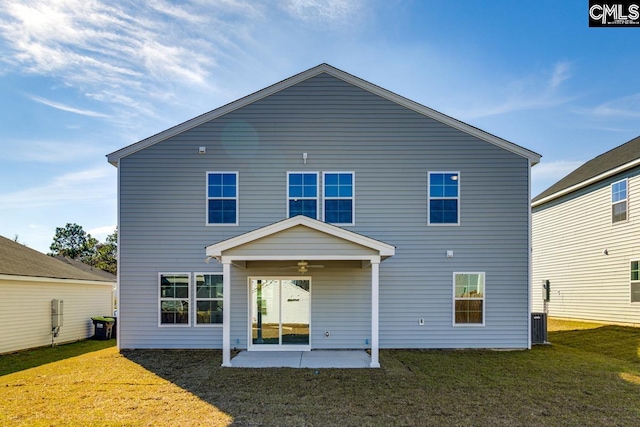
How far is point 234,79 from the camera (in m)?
12.3

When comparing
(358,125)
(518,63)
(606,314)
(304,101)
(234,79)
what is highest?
(518,63)

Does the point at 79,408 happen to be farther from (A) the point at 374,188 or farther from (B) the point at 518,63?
(B) the point at 518,63

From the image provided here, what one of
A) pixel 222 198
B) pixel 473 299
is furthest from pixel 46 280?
pixel 473 299

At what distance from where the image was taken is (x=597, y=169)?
16422 mm

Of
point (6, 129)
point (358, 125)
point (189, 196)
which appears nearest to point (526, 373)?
point (358, 125)

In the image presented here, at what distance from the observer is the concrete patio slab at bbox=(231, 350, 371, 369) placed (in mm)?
8891

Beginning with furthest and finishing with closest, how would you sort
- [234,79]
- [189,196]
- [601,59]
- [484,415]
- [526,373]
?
[601,59], [234,79], [189,196], [526,373], [484,415]

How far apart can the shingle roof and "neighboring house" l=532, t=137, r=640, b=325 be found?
65.3 ft

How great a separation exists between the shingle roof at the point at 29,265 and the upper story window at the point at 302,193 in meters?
8.38

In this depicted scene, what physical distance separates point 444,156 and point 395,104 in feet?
6.56

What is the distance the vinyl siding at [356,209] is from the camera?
35.6 ft

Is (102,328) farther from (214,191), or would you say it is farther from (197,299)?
(214,191)

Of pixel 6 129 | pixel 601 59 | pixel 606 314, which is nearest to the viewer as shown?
pixel 601 59

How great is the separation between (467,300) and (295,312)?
4.70m
